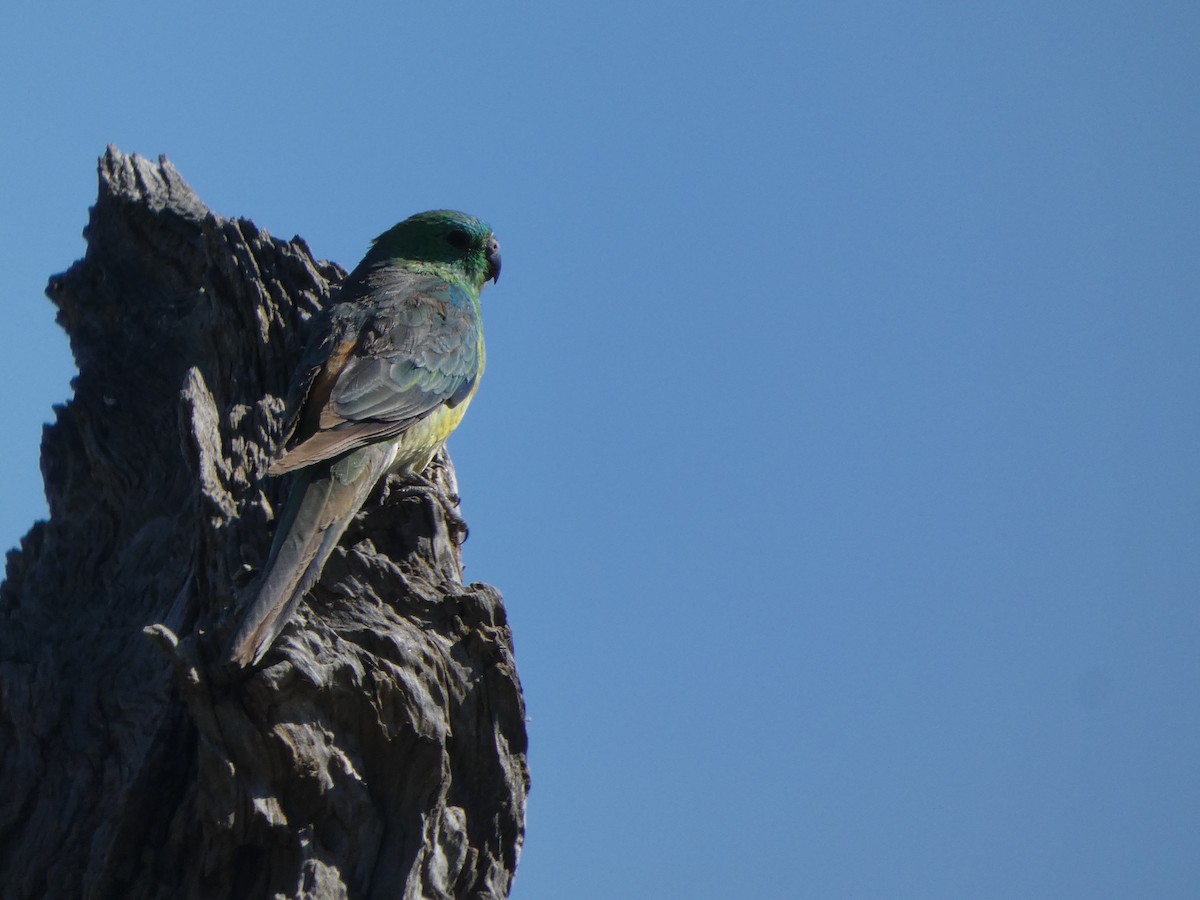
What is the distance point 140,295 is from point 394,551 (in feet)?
8.89

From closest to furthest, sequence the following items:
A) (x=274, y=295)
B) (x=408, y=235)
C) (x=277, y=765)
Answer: (x=277, y=765)
(x=274, y=295)
(x=408, y=235)

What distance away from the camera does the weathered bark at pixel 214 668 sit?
4.81 meters

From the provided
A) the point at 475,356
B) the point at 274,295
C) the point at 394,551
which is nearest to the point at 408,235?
the point at 475,356

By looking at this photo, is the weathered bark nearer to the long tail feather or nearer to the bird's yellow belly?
the long tail feather

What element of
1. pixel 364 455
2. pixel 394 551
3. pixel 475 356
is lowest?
pixel 394 551

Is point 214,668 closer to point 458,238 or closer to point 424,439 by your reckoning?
point 424,439

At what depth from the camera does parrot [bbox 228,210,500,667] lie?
538cm

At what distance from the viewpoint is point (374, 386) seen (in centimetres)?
688

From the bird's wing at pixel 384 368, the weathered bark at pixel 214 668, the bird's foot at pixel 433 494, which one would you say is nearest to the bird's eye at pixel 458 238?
the bird's wing at pixel 384 368

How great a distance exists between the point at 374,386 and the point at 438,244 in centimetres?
241

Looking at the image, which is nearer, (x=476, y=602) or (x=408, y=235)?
(x=476, y=602)

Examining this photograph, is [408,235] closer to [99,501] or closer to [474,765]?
[99,501]

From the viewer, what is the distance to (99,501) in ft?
21.8

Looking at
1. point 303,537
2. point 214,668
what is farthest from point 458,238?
point 214,668
